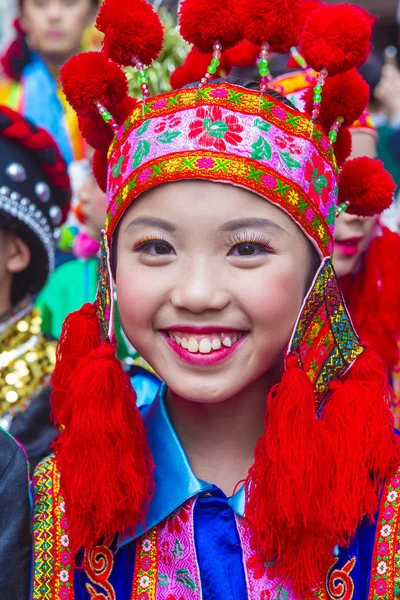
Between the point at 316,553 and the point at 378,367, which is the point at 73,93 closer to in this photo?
the point at 378,367

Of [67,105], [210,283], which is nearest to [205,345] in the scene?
[210,283]

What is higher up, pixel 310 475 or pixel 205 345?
pixel 205 345

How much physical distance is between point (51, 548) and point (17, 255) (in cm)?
129

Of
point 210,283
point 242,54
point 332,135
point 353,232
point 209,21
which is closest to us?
point 210,283

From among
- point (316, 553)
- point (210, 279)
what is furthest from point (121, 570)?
point (210, 279)

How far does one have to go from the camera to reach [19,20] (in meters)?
4.51

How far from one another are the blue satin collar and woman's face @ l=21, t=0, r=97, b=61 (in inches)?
118

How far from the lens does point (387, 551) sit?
1641 mm

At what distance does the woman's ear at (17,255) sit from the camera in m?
2.78

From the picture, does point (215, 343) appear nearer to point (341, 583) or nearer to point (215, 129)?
point (215, 129)

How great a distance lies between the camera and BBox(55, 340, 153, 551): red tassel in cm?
162

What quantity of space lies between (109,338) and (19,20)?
3.23m

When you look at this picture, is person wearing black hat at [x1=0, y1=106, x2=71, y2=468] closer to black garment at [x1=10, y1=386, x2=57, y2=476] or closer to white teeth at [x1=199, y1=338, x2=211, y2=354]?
black garment at [x1=10, y1=386, x2=57, y2=476]

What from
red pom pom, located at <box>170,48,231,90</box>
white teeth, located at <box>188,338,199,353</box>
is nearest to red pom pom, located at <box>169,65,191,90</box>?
red pom pom, located at <box>170,48,231,90</box>
